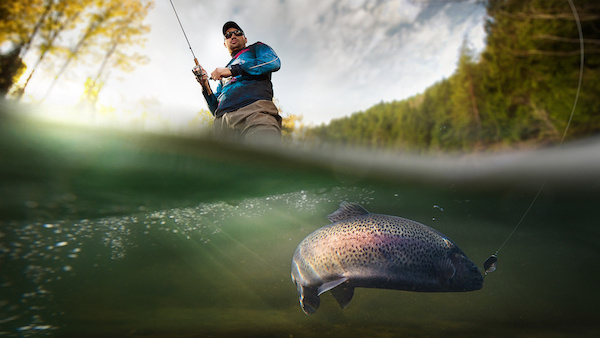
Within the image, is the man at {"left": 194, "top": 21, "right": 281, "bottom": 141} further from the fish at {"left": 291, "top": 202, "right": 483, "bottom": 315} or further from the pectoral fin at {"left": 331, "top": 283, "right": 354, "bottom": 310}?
the pectoral fin at {"left": 331, "top": 283, "right": 354, "bottom": 310}

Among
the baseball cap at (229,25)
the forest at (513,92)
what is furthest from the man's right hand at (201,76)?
the forest at (513,92)

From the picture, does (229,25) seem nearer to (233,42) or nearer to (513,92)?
(233,42)

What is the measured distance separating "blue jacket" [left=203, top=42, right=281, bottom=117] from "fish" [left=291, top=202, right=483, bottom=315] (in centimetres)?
193

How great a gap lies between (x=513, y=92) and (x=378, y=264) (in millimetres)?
22321

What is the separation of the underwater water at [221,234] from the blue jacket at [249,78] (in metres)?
0.52

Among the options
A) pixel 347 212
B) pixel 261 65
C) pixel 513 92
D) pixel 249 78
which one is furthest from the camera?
pixel 513 92

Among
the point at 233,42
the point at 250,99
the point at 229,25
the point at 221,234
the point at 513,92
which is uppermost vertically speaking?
the point at 513,92

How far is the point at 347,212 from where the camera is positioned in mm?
1743

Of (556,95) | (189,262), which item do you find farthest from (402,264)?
(556,95)

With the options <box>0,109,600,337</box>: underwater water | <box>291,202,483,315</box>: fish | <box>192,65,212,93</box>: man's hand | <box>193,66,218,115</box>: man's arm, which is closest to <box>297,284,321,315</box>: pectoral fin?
<box>291,202,483,315</box>: fish

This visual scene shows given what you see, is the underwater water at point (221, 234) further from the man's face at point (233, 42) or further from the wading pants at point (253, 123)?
the man's face at point (233, 42)

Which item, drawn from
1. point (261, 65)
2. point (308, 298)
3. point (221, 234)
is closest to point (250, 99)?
point (261, 65)

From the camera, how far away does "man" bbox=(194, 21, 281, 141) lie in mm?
2975

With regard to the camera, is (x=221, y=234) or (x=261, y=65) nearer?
(x=261, y=65)
